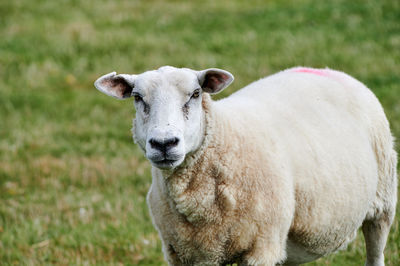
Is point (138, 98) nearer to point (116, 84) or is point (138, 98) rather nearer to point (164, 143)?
point (116, 84)

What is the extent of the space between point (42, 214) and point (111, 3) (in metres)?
8.72

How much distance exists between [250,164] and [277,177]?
192mm

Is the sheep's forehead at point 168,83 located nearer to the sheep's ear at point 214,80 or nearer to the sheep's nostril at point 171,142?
the sheep's ear at point 214,80

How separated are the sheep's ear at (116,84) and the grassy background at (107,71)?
220cm

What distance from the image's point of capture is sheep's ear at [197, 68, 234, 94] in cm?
411

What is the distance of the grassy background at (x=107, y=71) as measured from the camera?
6.60 meters

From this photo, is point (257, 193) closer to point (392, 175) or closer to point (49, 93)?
point (392, 175)

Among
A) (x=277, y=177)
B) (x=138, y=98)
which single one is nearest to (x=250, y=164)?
(x=277, y=177)

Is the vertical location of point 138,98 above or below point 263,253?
above

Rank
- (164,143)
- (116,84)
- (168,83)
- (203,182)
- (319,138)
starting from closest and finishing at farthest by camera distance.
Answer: (164,143) < (168,83) < (203,182) < (116,84) < (319,138)

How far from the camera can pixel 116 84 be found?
14.1ft

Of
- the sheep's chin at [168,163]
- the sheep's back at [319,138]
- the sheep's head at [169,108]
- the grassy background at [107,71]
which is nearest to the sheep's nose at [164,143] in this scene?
the sheep's head at [169,108]

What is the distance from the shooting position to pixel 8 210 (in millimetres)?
7453

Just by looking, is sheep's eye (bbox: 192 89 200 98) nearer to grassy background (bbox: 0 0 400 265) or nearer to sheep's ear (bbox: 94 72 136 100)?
sheep's ear (bbox: 94 72 136 100)
